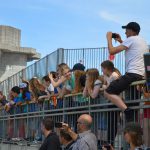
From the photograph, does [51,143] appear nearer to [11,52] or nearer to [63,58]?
[63,58]

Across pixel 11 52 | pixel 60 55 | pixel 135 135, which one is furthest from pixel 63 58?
pixel 11 52

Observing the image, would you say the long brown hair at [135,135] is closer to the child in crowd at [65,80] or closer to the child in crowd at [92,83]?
the child in crowd at [92,83]

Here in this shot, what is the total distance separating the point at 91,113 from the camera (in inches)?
405

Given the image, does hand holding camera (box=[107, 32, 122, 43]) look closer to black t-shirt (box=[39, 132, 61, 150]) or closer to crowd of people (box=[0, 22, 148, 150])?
crowd of people (box=[0, 22, 148, 150])

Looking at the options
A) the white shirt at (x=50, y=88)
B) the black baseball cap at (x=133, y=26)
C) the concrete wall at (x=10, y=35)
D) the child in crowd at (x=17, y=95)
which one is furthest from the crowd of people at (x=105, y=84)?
the concrete wall at (x=10, y=35)

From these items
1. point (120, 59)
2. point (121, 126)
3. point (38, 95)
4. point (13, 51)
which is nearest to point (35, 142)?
point (38, 95)

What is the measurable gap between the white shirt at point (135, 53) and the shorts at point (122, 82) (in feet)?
0.29

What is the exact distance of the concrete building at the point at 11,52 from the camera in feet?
92.0

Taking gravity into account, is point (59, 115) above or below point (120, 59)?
below

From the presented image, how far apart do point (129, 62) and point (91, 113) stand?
1.94 m

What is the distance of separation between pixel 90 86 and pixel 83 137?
2015 millimetres

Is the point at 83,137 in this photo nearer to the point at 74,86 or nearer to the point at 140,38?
the point at 140,38

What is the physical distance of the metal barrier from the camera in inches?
335

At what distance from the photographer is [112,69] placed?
9148 millimetres
